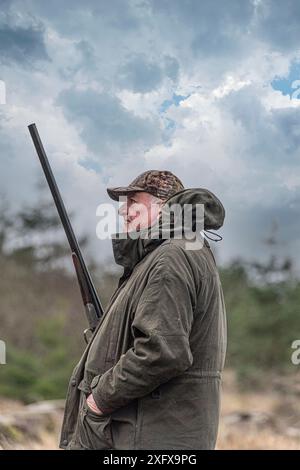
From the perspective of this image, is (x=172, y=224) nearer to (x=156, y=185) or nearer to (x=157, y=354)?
(x=156, y=185)

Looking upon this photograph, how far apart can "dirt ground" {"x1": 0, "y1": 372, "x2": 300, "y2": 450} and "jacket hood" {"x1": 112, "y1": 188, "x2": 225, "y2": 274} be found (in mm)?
3195

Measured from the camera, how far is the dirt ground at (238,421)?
24.6ft

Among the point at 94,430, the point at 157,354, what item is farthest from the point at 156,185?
the point at 94,430

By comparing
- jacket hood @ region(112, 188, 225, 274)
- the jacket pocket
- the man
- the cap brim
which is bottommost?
the jacket pocket

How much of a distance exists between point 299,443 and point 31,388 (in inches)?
271

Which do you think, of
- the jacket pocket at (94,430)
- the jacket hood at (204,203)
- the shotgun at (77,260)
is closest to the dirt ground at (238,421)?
the shotgun at (77,260)

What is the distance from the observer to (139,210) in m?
2.94

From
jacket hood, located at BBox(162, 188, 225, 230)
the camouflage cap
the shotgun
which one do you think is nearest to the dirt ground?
the shotgun

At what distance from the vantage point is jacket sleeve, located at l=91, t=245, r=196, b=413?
8.14 feet

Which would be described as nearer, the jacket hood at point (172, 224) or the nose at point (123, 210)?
the jacket hood at point (172, 224)

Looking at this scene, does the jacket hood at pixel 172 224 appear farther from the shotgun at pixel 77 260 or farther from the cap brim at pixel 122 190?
the shotgun at pixel 77 260

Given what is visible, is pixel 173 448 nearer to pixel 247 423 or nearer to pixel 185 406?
pixel 185 406

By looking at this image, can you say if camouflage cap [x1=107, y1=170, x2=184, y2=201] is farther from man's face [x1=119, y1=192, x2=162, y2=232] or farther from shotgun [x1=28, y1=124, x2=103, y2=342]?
shotgun [x1=28, y1=124, x2=103, y2=342]

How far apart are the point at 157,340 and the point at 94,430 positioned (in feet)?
1.59
